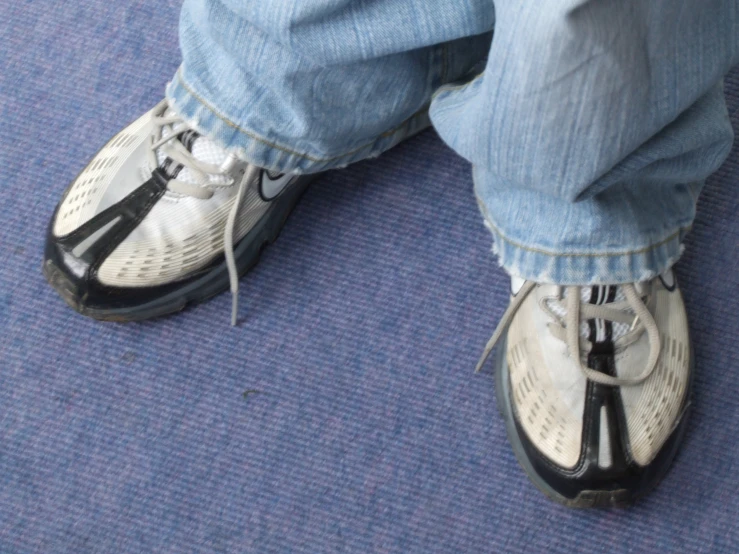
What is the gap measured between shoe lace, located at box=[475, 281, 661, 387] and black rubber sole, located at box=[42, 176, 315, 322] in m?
0.25

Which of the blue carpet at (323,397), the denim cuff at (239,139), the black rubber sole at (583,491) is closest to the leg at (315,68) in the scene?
the denim cuff at (239,139)

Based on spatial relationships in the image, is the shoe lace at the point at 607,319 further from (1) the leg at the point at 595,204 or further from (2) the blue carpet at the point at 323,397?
(2) the blue carpet at the point at 323,397

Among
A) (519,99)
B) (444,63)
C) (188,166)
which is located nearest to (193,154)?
(188,166)

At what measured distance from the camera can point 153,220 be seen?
686 millimetres

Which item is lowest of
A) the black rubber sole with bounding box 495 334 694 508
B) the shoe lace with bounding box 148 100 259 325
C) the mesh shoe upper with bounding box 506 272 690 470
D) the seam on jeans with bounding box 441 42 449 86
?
the black rubber sole with bounding box 495 334 694 508

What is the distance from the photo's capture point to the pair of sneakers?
640 mm

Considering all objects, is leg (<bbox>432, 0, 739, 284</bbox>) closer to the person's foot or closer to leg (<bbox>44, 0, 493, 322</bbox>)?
leg (<bbox>44, 0, 493, 322</bbox>)

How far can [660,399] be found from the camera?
65 cm

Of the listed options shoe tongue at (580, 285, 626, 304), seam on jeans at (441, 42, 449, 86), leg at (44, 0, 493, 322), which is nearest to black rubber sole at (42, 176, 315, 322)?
leg at (44, 0, 493, 322)

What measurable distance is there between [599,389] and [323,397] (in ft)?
0.84

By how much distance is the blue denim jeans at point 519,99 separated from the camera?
41 centimetres

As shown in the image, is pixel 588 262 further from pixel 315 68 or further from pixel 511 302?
pixel 315 68

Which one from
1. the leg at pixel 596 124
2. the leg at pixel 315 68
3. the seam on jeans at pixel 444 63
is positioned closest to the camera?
the leg at pixel 596 124

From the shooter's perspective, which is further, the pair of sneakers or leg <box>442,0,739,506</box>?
the pair of sneakers
